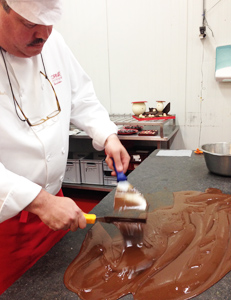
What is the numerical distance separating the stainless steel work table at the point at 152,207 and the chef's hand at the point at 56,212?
0.41 ft

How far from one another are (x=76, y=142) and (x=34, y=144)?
225cm

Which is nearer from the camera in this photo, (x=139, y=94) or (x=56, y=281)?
(x=56, y=281)

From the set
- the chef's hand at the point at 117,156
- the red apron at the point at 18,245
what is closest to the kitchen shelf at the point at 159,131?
the chef's hand at the point at 117,156

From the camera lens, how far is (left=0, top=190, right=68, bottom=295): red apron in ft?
3.48

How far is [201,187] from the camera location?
1334mm

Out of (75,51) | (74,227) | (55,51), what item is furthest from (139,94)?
(74,227)

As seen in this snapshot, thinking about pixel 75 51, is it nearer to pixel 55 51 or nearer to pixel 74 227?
pixel 55 51

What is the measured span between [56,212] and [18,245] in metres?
0.40

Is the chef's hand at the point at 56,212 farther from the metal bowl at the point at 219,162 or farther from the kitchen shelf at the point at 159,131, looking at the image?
the kitchen shelf at the point at 159,131

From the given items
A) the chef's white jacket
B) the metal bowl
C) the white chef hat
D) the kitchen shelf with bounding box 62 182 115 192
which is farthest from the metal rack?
the white chef hat

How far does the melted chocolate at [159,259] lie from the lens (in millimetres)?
727

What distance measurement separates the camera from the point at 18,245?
3.56 ft

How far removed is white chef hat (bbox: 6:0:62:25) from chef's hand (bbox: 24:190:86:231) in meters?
0.53

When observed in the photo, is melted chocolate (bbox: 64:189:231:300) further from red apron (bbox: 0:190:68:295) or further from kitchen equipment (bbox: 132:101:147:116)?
kitchen equipment (bbox: 132:101:147:116)
